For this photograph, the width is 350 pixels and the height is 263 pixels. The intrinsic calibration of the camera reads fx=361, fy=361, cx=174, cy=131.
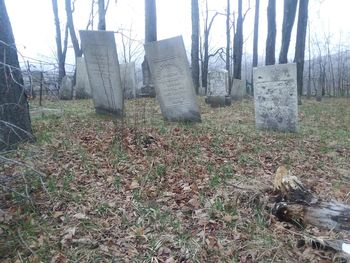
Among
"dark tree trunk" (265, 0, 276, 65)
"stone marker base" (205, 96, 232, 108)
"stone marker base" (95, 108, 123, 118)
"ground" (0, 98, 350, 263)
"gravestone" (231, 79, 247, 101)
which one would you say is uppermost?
"dark tree trunk" (265, 0, 276, 65)

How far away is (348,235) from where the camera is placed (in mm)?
3283

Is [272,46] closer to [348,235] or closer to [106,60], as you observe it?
[106,60]

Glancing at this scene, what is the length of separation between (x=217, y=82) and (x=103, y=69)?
515 centimetres

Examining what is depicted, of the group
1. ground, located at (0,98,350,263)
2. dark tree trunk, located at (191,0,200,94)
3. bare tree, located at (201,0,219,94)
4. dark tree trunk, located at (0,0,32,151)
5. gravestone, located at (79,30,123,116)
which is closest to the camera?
ground, located at (0,98,350,263)

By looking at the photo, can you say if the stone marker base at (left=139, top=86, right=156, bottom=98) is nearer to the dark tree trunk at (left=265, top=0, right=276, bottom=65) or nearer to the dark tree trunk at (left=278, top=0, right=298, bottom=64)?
the dark tree trunk at (left=265, top=0, right=276, bottom=65)

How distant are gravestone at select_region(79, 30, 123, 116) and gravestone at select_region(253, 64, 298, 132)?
3.09m

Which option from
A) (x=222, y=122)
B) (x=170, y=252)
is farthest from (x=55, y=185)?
(x=222, y=122)

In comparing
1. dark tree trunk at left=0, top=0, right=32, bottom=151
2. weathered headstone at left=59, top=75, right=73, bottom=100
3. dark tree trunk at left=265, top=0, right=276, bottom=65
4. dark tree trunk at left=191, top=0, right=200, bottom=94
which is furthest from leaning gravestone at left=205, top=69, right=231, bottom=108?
dark tree trunk at left=0, top=0, right=32, bottom=151

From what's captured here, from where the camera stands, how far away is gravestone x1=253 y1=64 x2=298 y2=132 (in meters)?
7.73

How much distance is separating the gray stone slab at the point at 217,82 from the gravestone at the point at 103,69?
4.80 meters

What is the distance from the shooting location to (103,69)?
779 cm

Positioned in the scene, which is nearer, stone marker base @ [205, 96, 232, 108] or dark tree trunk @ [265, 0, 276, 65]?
stone marker base @ [205, 96, 232, 108]

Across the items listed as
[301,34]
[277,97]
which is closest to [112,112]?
[277,97]

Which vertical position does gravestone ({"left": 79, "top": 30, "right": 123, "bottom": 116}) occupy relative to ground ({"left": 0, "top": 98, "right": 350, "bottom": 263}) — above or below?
above
